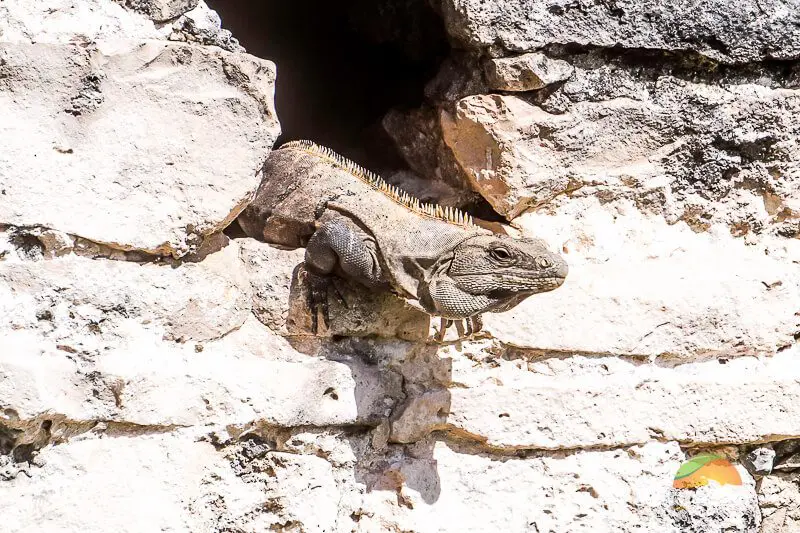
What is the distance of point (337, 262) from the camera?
2748 mm

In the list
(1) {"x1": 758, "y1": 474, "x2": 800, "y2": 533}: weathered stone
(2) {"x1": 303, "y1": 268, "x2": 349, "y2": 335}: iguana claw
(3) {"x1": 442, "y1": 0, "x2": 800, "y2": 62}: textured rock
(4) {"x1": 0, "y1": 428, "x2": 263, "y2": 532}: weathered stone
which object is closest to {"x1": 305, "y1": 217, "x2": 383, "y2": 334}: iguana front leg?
(2) {"x1": 303, "y1": 268, "x2": 349, "y2": 335}: iguana claw

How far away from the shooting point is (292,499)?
255cm

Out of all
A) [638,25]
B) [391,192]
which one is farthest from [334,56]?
[638,25]

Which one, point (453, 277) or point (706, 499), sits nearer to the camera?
point (453, 277)

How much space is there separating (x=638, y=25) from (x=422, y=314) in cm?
107

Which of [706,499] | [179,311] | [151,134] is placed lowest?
[706,499]

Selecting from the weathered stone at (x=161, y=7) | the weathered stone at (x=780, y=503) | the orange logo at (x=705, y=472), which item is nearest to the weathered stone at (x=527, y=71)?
the weathered stone at (x=161, y=7)

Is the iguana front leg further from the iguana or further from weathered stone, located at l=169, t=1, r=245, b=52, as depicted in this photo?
weathered stone, located at l=169, t=1, r=245, b=52

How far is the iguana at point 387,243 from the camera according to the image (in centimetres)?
250

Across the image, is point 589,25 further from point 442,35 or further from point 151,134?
point 151,134

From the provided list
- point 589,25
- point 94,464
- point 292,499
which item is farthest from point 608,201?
point 94,464

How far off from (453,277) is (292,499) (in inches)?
29.5

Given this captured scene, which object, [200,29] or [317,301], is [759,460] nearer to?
[317,301]

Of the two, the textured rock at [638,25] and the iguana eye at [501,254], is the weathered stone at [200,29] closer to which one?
the textured rock at [638,25]
